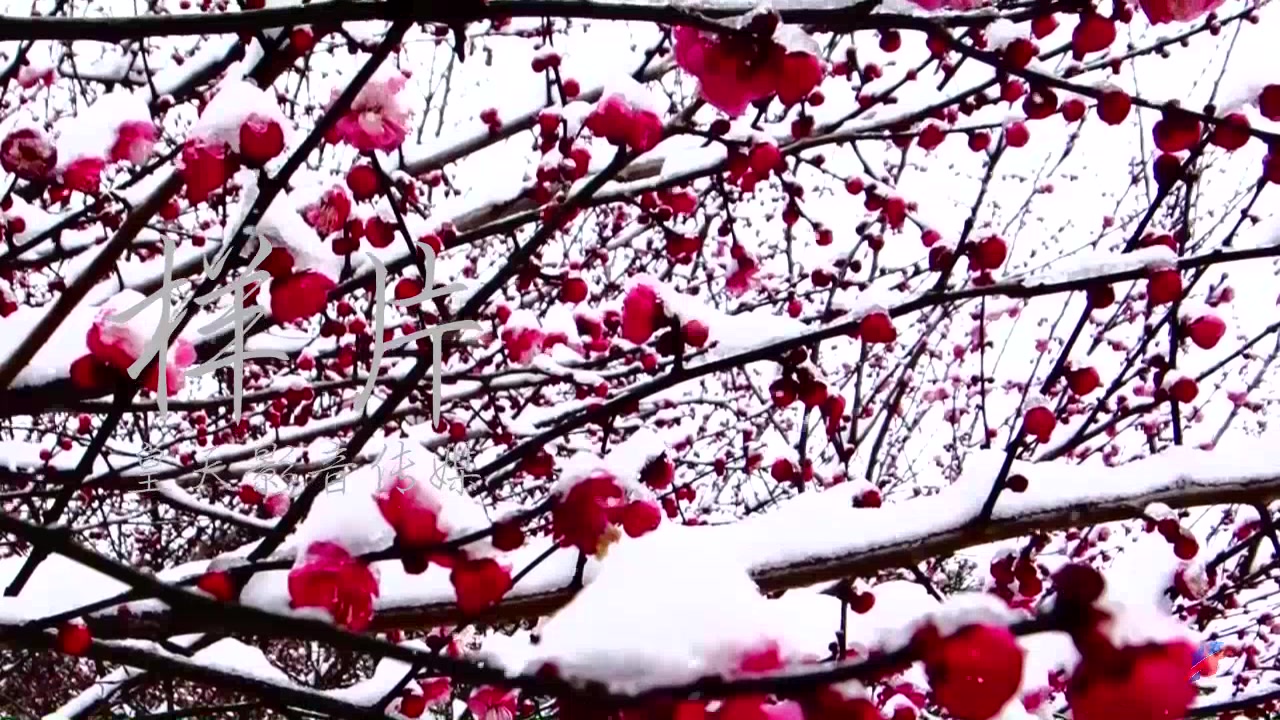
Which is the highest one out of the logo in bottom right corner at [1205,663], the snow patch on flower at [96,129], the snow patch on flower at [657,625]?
the snow patch on flower at [96,129]

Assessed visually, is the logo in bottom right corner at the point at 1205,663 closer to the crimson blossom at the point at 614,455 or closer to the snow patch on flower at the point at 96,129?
the crimson blossom at the point at 614,455

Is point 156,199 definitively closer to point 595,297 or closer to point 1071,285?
point 1071,285

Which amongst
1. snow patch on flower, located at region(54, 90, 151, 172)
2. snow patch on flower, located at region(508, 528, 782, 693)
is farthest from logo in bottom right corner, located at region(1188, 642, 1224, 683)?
snow patch on flower, located at region(54, 90, 151, 172)

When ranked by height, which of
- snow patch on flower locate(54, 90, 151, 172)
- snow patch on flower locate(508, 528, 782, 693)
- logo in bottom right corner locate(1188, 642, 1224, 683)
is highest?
snow patch on flower locate(54, 90, 151, 172)

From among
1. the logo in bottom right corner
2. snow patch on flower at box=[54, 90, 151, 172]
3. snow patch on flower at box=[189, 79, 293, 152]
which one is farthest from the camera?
snow patch on flower at box=[54, 90, 151, 172]

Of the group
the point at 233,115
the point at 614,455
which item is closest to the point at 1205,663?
the point at 614,455

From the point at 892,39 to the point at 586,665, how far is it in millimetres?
1682

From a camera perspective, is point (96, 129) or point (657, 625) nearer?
point (657, 625)

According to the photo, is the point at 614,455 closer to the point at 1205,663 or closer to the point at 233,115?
the point at 233,115

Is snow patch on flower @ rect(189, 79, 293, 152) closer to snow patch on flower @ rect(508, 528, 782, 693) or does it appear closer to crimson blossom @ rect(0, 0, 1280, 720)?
crimson blossom @ rect(0, 0, 1280, 720)

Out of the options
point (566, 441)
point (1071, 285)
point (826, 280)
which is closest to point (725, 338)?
point (1071, 285)

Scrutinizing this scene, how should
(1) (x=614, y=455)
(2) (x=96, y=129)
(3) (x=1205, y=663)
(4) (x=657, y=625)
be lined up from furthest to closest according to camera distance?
(3) (x=1205, y=663) < (2) (x=96, y=129) < (1) (x=614, y=455) < (4) (x=657, y=625)

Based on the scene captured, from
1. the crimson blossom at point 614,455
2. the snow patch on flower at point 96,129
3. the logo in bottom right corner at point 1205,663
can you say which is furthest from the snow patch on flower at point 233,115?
the logo in bottom right corner at point 1205,663

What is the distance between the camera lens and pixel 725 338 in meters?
1.65
